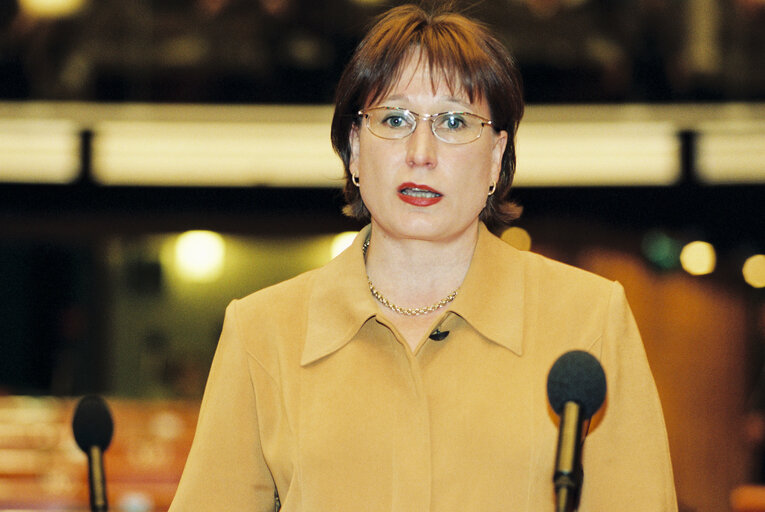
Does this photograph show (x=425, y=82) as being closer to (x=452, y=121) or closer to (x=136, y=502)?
(x=452, y=121)

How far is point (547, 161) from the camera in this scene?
6598 millimetres

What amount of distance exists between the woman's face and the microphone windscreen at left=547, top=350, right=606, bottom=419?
0.51 m

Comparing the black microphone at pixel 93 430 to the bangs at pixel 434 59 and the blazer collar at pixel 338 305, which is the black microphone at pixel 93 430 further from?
the bangs at pixel 434 59

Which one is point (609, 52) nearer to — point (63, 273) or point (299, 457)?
point (63, 273)

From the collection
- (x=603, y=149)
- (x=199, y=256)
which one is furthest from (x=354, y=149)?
(x=199, y=256)

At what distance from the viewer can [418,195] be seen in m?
1.67

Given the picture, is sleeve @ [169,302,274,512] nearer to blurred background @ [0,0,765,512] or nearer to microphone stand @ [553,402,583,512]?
microphone stand @ [553,402,583,512]

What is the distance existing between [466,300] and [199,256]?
7.01 meters

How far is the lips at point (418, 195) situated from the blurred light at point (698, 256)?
581 centimetres

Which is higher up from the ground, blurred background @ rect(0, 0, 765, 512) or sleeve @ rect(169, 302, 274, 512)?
blurred background @ rect(0, 0, 765, 512)

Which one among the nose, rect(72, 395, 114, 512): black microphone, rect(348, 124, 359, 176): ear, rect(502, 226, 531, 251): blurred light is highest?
rect(502, 226, 531, 251): blurred light

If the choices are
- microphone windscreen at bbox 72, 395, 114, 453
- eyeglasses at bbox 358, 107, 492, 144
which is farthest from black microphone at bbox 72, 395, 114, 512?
eyeglasses at bbox 358, 107, 492, 144

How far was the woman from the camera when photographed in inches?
62.0

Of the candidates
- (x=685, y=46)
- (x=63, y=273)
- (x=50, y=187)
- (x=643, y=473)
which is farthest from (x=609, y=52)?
(x=643, y=473)
